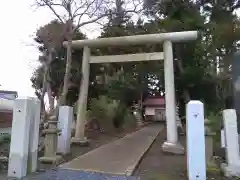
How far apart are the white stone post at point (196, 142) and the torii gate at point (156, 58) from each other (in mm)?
3629

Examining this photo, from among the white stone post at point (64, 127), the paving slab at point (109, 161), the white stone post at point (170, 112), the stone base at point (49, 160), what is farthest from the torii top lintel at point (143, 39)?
the stone base at point (49, 160)

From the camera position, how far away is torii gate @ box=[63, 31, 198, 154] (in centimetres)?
1038

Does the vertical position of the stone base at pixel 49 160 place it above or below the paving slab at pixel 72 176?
above

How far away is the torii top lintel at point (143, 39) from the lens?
10672 mm

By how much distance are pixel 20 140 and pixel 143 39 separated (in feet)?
20.1

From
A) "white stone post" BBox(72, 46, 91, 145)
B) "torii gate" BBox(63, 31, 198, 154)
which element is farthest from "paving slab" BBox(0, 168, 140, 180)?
"white stone post" BBox(72, 46, 91, 145)

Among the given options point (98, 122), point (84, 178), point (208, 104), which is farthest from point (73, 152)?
point (208, 104)

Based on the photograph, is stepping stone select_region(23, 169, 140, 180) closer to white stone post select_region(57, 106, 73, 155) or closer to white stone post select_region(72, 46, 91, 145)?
white stone post select_region(57, 106, 73, 155)

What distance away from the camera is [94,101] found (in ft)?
57.9

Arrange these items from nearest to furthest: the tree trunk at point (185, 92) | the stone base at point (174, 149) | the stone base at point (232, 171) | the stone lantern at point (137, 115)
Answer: the stone base at point (232, 171) < the stone base at point (174, 149) < the tree trunk at point (185, 92) < the stone lantern at point (137, 115)

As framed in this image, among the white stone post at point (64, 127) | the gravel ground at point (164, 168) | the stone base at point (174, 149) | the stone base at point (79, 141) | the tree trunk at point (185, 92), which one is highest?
the tree trunk at point (185, 92)

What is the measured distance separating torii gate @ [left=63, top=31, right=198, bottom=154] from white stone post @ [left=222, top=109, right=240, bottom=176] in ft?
10.5

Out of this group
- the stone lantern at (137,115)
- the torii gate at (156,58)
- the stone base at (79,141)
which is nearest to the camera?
the torii gate at (156,58)

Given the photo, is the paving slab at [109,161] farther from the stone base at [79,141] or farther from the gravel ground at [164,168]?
the stone base at [79,141]
